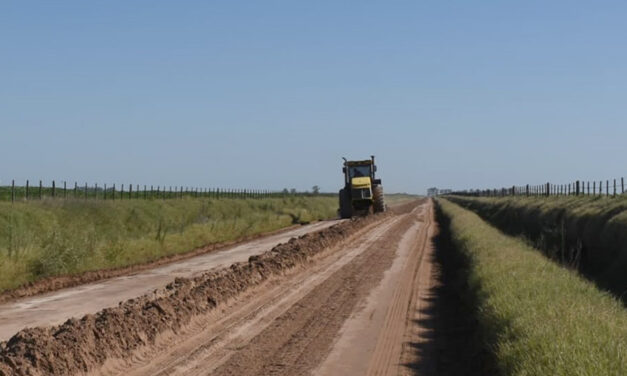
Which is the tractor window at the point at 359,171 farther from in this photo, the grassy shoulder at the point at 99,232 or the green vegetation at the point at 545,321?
the green vegetation at the point at 545,321

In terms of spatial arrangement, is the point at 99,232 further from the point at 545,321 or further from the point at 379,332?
the point at 545,321

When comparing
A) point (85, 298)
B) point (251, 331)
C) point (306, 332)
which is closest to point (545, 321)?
point (306, 332)

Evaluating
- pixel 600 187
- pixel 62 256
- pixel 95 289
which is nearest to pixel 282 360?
pixel 95 289

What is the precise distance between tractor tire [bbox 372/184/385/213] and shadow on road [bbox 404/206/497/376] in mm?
28937

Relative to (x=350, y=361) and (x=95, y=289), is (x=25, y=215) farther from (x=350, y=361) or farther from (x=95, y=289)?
(x=350, y=361)

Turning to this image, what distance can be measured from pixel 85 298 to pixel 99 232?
16794 mm

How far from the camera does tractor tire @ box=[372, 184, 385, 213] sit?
158 ft

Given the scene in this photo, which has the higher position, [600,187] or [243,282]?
[600,187]

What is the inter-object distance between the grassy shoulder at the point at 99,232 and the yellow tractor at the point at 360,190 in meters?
4.61

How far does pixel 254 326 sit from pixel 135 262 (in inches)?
456

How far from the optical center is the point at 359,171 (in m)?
48.0

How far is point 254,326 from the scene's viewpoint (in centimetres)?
1227

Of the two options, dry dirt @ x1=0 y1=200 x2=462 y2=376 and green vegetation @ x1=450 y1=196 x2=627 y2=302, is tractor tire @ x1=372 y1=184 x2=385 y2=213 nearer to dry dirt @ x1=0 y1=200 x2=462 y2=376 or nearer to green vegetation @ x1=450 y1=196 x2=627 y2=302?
green vegetation @ x1=450 y1=196 x2=627 y2=302

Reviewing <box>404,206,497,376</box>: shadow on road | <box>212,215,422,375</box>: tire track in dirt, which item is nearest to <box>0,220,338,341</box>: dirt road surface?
<box>212,215,422,375</box>: tire track in dirt
